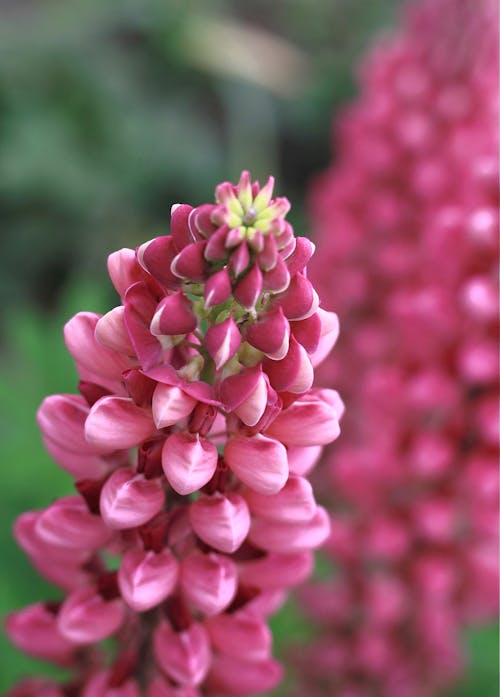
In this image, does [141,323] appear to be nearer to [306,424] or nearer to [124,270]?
[124,270]

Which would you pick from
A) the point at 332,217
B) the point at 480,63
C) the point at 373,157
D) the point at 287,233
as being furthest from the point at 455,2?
the point at 287,233

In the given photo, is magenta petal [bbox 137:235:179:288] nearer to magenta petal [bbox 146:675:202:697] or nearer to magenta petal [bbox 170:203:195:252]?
magenta petal [bbox 170:203:195:252]

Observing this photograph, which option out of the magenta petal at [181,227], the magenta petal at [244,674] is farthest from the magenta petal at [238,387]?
the magenta petal at [244,674]

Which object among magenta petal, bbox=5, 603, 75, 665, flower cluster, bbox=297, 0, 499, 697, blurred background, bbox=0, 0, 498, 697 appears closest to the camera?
magenta petal, bbox=5, 603, 75, 665

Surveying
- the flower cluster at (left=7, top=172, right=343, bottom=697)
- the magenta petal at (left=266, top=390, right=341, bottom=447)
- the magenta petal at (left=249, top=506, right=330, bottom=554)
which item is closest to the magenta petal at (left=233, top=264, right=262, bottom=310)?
the flower cluster at (left=7, top=172, right=343, bottom=697)

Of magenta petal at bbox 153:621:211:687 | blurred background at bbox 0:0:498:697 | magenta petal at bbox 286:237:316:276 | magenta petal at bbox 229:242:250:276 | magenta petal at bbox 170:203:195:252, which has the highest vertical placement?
blurred background at bbox 0:0:498:697

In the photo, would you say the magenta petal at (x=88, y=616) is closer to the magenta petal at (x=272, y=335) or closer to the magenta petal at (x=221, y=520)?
the magenta petal at (x=221, y=520)

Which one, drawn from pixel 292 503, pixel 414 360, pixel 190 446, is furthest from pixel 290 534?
pixel 414 360
